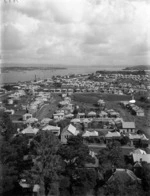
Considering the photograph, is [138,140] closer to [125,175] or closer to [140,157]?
[140,157]

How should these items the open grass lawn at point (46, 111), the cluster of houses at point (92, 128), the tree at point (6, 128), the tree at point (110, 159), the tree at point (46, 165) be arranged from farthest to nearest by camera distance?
1. the open grass lawn at point (46, 111)
2. the cluster of houses at point (92, 128)
3. the tree at point (6, 128)
4. the tree at point (110, 159)
5. the tree at point (46, 165)

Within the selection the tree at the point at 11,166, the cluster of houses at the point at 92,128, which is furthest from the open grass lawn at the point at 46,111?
the tree at the point at 11,166

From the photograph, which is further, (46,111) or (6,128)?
(46,111)

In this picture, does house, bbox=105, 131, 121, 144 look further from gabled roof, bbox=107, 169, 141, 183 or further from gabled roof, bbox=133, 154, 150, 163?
gabled roof, bbox=107, 169, 141, 183

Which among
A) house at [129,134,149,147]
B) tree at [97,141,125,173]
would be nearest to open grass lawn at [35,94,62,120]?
house at [129,134,149,147]

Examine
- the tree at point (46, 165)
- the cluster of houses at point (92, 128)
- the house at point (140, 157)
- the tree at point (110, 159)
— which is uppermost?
the tree at point (46, 165)

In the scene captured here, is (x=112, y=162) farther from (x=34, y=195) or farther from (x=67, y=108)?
(x=67, y=108)

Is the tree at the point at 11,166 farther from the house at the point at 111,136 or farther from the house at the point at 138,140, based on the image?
the house at the point at 138,140

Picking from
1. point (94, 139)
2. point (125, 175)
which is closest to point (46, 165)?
point (125, 175)
